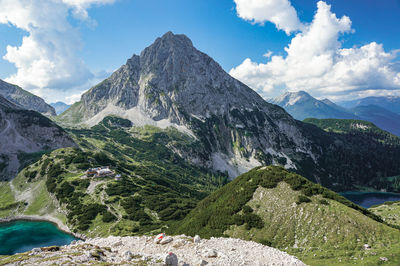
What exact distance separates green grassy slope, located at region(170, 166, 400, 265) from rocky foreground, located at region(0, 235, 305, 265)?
681 centimetres

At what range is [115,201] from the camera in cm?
9931

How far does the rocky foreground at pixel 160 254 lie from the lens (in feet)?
76.9

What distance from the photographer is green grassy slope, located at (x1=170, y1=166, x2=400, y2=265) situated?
30.6m

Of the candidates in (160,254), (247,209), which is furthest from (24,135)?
(160,254)

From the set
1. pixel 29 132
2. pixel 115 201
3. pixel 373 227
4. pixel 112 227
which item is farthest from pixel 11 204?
pixel 373 227

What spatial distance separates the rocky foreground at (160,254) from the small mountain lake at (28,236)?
6246cm

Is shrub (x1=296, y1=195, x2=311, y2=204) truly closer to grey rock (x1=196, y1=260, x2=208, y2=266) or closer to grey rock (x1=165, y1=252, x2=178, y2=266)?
grey rock (x1=196, y1=260, x2=208, y2=266)

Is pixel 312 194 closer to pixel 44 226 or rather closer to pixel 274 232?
pixel 274 232

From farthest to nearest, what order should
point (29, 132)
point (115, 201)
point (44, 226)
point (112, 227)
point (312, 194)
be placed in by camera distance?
1. point (29, 132)
2. point (115, 201)
3. point (44, 226)
4. point (112, 227)
5. point (312, 194)

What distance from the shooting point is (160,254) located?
2630 centimetres

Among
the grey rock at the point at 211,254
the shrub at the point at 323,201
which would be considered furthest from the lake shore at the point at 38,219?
the shrub at the point at 323,201

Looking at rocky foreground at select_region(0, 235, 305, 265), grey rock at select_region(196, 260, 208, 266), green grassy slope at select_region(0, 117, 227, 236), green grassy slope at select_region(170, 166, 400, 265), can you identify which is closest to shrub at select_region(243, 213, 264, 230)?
green grassy slope at select_region(170, 166, 400, 265)

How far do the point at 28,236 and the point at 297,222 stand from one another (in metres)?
98.5

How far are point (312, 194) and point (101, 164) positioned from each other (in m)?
133
